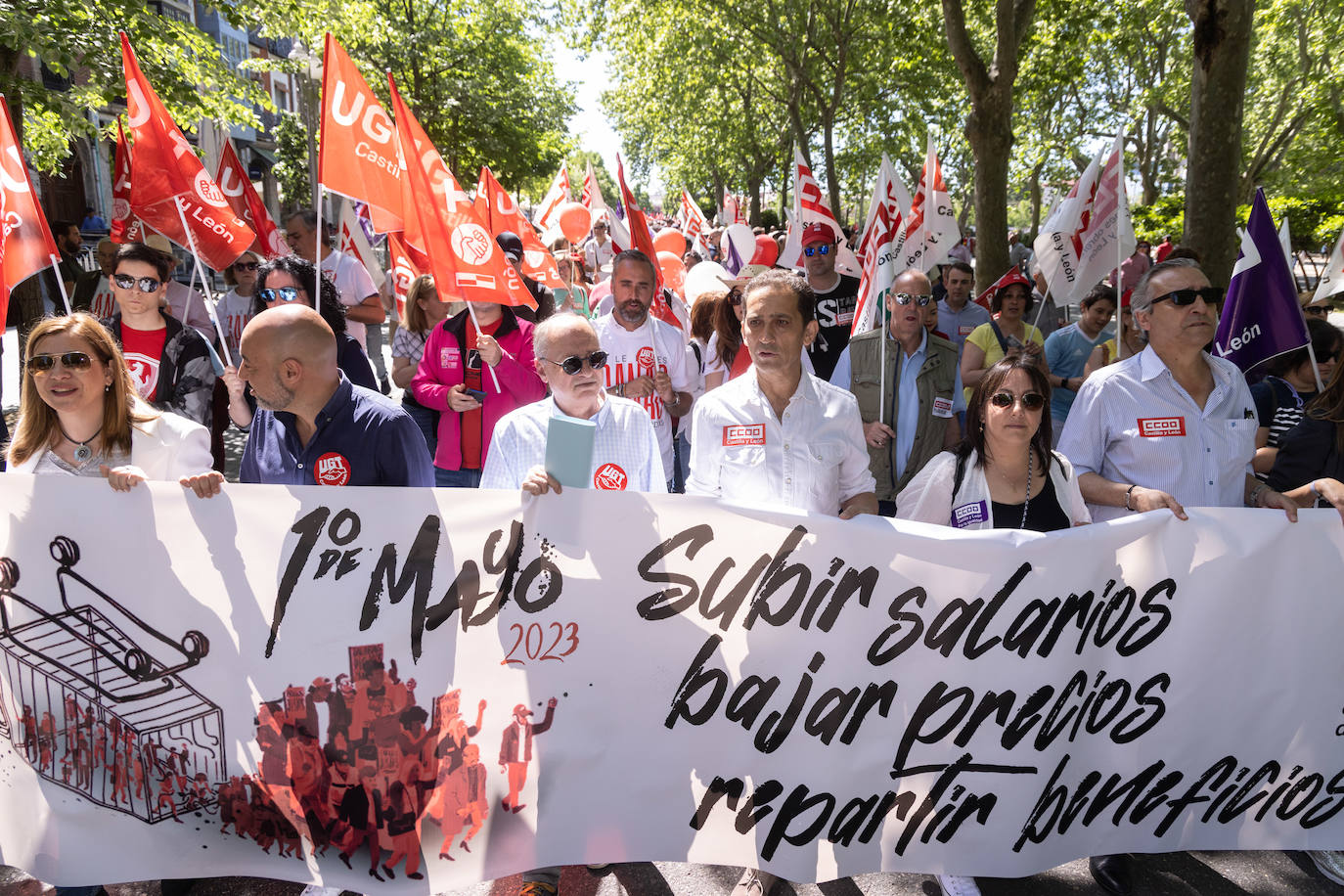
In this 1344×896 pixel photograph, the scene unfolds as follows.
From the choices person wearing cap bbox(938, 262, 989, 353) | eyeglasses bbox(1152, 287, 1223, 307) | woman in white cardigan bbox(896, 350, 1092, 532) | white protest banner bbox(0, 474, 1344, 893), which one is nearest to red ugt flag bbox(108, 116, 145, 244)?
white protest banner bbox(0, 474, 1344, 893)

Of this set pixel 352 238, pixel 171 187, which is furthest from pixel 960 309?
pixel 171 187

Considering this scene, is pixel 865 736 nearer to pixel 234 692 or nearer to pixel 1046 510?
pixel 1046 510

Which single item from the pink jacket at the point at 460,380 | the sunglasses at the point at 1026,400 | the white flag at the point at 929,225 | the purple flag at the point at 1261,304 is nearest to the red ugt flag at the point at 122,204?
the pink jacket at the point at 460,380

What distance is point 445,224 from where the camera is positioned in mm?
4359

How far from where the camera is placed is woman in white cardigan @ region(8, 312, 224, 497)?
2.90 metres

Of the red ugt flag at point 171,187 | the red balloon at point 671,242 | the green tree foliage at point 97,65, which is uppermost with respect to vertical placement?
the green tree foliage at point 97,65

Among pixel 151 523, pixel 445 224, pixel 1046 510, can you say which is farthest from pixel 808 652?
pixel 445 224

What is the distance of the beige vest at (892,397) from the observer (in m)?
4.89

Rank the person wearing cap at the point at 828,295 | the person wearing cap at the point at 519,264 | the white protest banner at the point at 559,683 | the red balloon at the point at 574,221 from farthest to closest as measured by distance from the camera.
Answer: the red balloon at the point at 574,221 → the person wearing cap at the point at 519,264 → the person wearing cap at the point at 828,295 → the white protest banner at the point at 559,683

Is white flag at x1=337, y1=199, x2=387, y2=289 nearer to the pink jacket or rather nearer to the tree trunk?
the pink jacket

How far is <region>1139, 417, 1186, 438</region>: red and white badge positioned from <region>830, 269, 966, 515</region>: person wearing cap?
1.56 metres

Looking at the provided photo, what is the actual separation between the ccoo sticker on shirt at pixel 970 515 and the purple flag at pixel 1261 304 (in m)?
1.67

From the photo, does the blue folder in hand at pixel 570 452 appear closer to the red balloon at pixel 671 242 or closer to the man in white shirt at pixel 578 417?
the man in white shirt at pixel 578 417

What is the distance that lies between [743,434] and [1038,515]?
98cm
